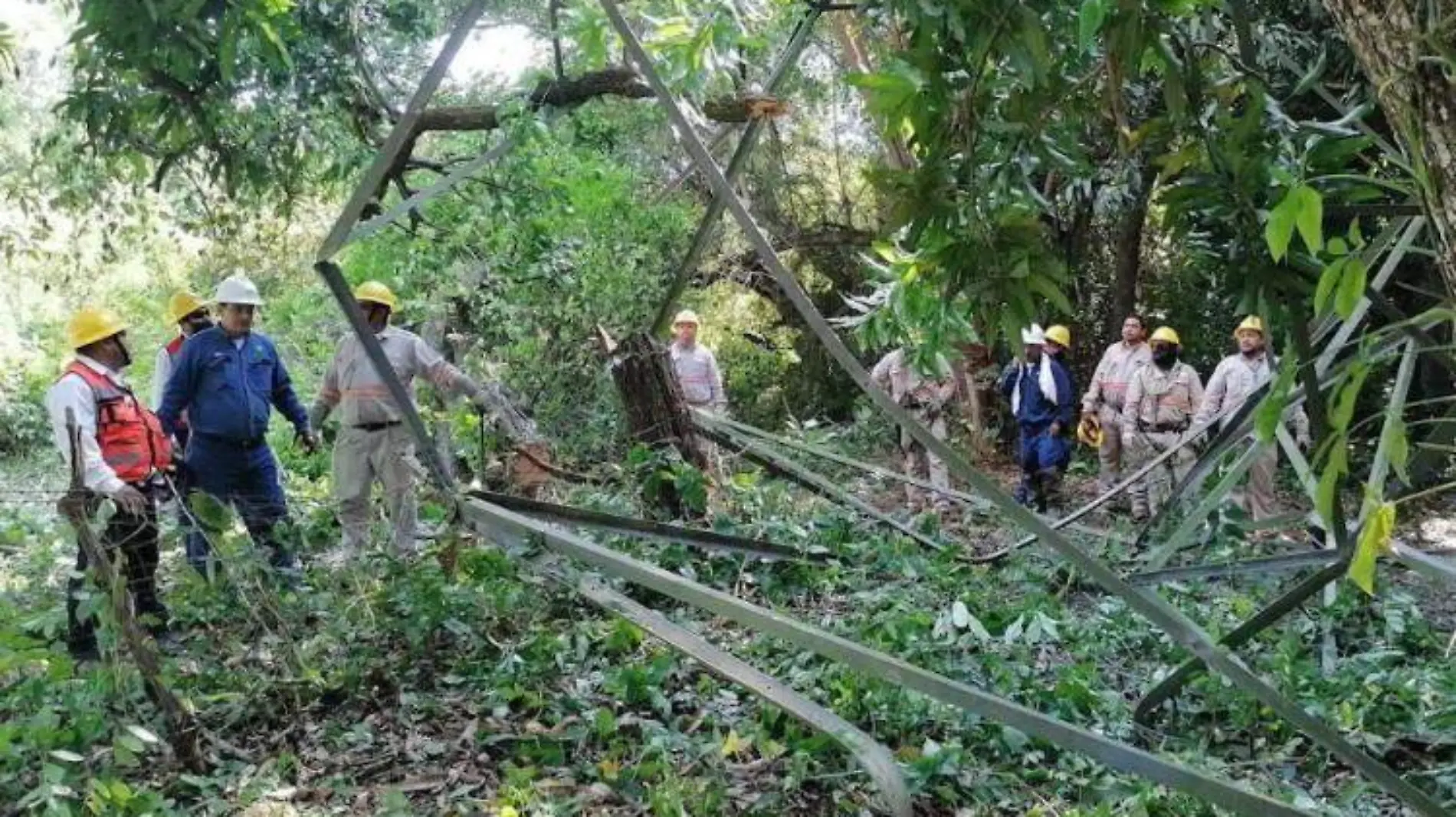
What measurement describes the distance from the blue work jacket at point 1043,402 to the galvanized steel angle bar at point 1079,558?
6061 mm

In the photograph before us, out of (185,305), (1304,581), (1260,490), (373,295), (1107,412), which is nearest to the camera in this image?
(1304,581)

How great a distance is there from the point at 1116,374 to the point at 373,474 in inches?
243

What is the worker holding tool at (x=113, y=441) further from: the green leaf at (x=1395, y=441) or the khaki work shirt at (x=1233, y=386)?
the khaki work shirt at (x=1233, y=386)

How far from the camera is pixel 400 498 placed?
677 centimetres

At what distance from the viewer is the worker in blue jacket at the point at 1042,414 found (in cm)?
1023

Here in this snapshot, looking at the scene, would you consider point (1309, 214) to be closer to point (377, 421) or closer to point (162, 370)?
point (377, 421)

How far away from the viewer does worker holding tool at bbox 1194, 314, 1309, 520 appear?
8711 millimetres

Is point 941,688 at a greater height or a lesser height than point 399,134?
lesser

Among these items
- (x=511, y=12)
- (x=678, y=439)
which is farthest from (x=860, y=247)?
(x=678, y=439)

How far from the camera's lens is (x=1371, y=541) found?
5.64 ft

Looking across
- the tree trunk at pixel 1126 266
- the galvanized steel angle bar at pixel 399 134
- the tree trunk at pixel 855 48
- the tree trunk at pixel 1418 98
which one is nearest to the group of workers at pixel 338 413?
the galvanized steel angle bar at pixel 399 134

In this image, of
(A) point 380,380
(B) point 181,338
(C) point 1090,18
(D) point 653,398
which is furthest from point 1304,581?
(B) point 181,338

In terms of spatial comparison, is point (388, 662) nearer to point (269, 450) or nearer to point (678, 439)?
point (269, 450)

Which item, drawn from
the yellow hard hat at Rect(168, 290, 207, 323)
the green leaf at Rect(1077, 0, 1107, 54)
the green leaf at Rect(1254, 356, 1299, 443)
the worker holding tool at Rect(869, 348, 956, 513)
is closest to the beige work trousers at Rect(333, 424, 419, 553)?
the yellow hard hat at Rect(168, 290, 207, 323)
